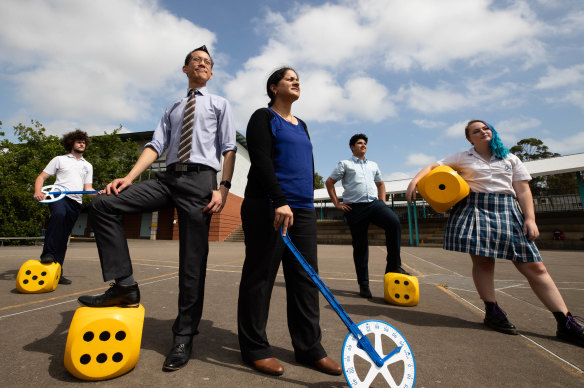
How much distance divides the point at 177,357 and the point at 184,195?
98 cm

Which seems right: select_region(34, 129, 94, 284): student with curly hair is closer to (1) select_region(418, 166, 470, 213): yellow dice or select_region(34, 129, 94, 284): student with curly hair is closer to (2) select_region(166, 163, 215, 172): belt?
(2) select_region(166, 163, 215, 172): belt

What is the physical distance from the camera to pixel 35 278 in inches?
138

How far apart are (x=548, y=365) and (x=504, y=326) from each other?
645mm

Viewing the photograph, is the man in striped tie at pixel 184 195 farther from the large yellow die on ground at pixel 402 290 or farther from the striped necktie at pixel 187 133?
the large yellow die on ground at pixel 402 290

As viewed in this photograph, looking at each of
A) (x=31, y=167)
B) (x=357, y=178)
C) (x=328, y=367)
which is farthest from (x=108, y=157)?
(x=328, y=367)

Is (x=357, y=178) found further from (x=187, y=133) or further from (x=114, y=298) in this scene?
(x=114, y=298)

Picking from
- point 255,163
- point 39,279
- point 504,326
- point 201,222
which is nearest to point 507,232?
point 504,326

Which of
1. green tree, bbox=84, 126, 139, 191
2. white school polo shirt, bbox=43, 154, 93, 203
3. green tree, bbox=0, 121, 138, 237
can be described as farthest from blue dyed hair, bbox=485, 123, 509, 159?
green tree, bbox=84, 126, 139, 191

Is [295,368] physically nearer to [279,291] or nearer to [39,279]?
[279,291]

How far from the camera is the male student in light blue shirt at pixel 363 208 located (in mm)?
3631

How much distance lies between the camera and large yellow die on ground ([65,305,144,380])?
1514 mm

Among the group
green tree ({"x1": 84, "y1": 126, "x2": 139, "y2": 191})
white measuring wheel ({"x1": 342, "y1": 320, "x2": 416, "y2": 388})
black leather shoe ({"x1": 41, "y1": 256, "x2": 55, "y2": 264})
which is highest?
green tree ({"x1": 84, "y1": 126, "x2": 139, "y2": 191})

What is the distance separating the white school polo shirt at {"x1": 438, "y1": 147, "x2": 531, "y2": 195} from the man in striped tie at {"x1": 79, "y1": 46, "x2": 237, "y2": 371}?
2.15m

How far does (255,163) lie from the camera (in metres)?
1.85
